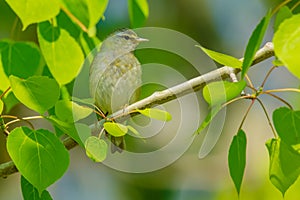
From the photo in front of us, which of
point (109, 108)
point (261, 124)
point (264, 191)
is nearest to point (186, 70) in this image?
point (261, 124)

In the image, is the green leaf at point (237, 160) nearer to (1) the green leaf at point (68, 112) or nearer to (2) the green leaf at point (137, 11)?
(1) the green leaf at point (68, 112)

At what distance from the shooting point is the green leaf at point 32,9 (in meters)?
0.99

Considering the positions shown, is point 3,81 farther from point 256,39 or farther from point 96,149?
point 256,39

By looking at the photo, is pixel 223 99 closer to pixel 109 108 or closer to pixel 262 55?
pixel 262 55

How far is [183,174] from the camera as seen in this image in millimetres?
3887

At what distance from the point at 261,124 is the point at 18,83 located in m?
2.62

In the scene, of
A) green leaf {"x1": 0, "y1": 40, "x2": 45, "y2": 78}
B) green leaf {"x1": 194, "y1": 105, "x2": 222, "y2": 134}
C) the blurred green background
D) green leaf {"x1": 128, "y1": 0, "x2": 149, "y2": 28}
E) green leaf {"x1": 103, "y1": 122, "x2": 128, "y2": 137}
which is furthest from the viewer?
the blurred green background

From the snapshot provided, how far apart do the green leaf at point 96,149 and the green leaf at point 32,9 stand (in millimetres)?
198

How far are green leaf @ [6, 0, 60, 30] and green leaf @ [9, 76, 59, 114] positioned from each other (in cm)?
8

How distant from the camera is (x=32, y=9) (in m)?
0.99

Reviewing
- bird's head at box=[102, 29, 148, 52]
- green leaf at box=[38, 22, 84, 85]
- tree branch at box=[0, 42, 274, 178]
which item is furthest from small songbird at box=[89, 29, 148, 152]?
green leaf at box=[38, 22, 84, 85]

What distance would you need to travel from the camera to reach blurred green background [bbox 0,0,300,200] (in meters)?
3.28

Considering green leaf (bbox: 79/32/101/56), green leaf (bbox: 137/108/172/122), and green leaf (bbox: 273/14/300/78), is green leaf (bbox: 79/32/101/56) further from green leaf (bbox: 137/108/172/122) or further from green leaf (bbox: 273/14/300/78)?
green leaf (bbox: 273/14/300/78)

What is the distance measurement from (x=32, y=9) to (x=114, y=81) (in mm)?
952
